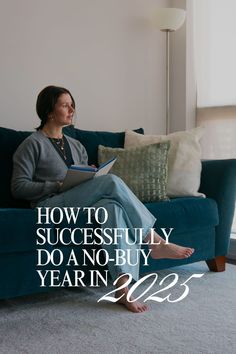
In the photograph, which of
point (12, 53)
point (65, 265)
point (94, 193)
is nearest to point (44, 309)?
point (65, 265)

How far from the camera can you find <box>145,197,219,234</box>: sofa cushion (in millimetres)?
2631

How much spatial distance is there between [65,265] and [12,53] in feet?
5.07

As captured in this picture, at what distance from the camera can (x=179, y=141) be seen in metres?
3.18

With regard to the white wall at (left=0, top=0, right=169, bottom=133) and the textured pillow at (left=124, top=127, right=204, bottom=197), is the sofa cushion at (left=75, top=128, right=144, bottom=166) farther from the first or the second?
the white wall at (left=0, top=0, right=169, bottom=133)

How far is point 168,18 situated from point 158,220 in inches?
70.9

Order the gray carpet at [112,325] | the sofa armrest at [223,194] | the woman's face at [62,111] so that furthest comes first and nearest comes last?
the sofa armrest at [223,194], the woman's face at [62,111], the gray carpet at [112,325]

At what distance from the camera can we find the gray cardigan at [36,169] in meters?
2.54

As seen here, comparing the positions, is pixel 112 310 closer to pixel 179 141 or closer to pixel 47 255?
pixel 47 255

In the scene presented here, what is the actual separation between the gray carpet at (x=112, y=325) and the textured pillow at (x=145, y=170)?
565mm

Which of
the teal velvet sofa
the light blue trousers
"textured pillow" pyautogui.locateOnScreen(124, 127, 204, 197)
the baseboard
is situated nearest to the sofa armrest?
the teal velvet sofa

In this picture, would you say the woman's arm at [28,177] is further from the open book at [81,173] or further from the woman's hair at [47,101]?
the woman's hair at [47,101]

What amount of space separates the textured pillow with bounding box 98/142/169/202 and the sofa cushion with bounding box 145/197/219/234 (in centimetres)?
12

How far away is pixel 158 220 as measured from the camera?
2.60 metres

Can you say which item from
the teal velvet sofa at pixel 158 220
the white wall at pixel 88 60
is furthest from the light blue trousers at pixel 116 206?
the white wall at pixel 88 60
